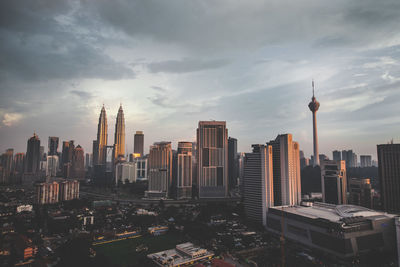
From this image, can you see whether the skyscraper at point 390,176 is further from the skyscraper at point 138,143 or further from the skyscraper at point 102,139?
the skyscraper at point 138,143

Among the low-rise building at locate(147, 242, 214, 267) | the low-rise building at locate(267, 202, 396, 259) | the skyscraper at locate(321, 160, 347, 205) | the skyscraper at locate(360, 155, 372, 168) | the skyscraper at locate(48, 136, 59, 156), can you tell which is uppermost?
the skyscraper at locate(48, 136, 59, 156)

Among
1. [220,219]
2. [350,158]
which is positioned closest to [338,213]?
[220,219]

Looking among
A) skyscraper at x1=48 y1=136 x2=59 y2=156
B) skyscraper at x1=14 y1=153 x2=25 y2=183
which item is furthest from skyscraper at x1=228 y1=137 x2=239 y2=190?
skyscraper at x1=48 y1=136 x2=59 y2=156

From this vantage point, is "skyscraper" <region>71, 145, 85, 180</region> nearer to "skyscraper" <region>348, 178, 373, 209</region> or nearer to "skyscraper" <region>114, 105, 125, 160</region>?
"skyscraper" <region>114, 105, 125, 160</region>

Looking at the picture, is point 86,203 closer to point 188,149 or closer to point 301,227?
point 188,149

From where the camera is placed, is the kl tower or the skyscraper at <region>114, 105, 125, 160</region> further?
the skyscraper at <region>114, 105, 125, 160</region>

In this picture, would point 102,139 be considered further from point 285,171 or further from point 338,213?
point 338,213

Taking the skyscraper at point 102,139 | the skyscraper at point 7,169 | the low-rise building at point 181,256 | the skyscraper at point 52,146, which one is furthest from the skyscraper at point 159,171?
the skyscraper at point 52,146
